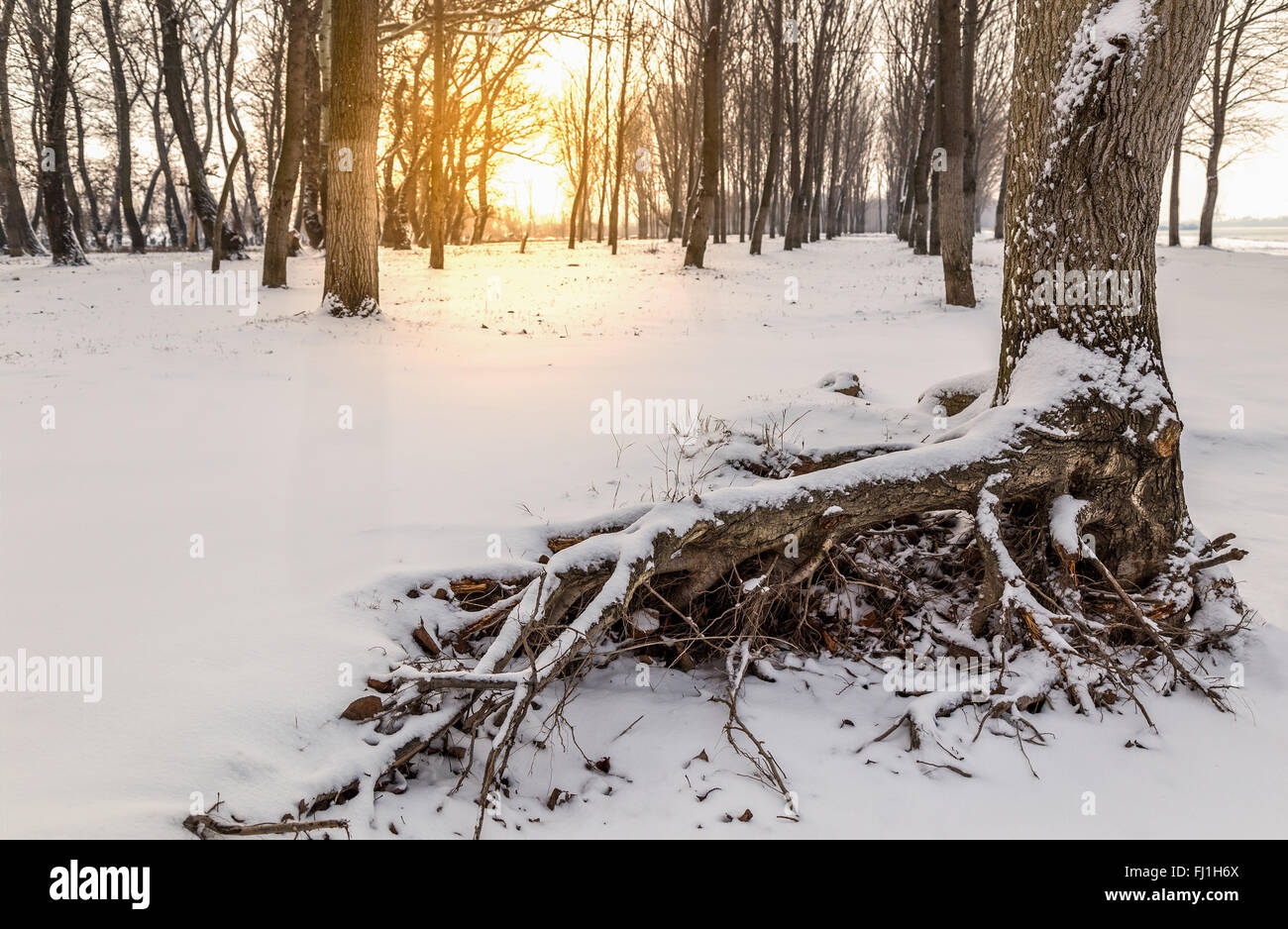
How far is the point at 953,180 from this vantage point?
36.9 feet

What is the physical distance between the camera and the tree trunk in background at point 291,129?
1213 cm

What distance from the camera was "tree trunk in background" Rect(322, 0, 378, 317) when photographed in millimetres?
8930

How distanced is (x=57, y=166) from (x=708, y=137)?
48.7 feet

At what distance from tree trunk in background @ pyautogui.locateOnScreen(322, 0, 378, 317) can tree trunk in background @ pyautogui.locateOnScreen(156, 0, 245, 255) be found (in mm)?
7709

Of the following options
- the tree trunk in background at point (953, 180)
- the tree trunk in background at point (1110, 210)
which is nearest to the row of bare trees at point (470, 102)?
the tree trunk in background at point (953, 180)

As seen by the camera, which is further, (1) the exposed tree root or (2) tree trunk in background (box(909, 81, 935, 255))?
(2) tree trunk in background (box(909, 81, 935, 255))

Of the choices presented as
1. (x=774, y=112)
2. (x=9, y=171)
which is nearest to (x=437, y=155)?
(x=774, y=112)

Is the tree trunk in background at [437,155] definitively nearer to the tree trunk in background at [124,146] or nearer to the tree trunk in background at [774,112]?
the tree trunk in background at [774,112]

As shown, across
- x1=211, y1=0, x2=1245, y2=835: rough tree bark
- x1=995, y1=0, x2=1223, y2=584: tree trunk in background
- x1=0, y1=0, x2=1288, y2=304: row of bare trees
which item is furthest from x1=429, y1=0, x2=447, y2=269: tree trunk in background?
x1=211, y1=0, x2=1245, y2=835: rough tree bark

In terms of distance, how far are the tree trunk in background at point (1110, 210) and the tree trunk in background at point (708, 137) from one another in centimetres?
1403

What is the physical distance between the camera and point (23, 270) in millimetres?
16344

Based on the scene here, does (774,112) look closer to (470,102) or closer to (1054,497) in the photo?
(470,102)

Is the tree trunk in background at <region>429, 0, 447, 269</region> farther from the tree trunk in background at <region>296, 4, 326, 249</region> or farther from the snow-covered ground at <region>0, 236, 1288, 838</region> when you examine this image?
the snow-covered ground at <region>0, 236, 1288, 838</region>
